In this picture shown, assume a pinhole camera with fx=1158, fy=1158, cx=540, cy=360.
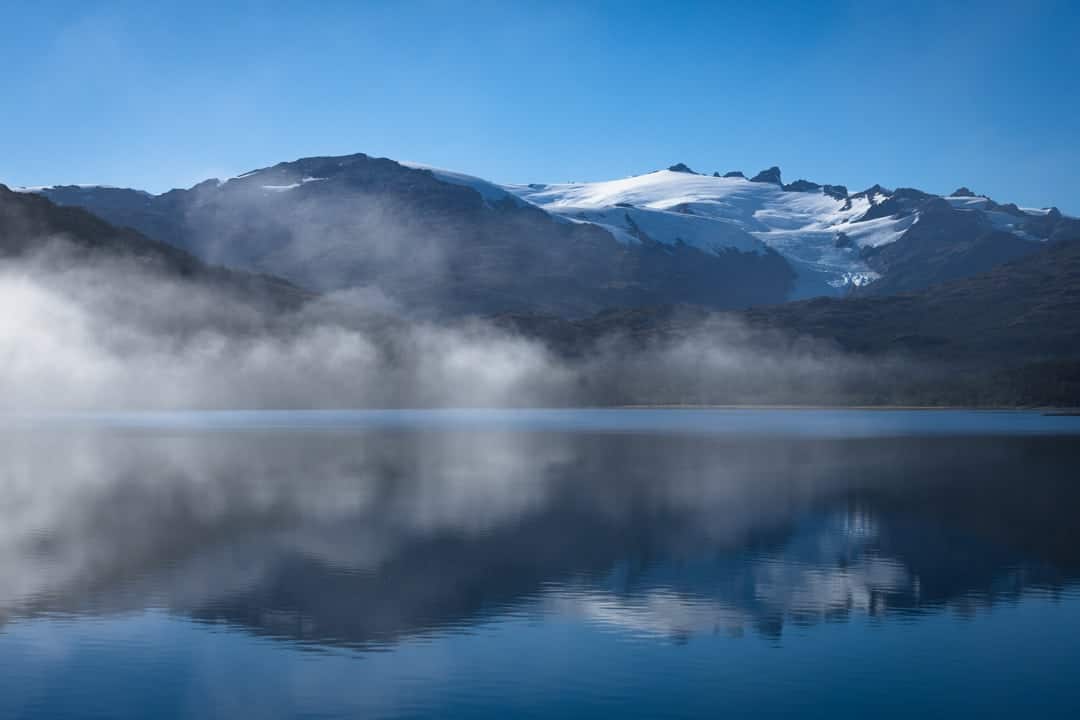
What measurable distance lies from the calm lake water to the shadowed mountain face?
220 millimetres

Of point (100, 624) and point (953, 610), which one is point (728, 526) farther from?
point (100, 624)

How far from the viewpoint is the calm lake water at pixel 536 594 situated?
86.8 ft

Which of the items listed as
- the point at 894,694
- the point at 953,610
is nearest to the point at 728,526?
the point at 953,610

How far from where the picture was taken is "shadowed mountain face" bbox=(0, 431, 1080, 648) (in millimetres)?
36281

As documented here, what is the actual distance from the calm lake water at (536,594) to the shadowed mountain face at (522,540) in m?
0.22

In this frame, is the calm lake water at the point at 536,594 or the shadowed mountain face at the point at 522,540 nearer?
the calm lake water at the point at 536,594

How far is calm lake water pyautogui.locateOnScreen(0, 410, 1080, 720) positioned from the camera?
A: 86.8 feet

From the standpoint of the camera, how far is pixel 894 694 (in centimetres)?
2661

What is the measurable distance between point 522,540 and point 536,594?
12.4 m

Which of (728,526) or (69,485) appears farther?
(69,485)

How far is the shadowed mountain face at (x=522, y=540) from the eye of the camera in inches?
1428

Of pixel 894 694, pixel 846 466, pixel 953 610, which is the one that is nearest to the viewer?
pixel 894 694

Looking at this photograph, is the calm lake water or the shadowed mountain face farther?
the shadowed mountain face

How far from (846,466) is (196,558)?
60.2m
